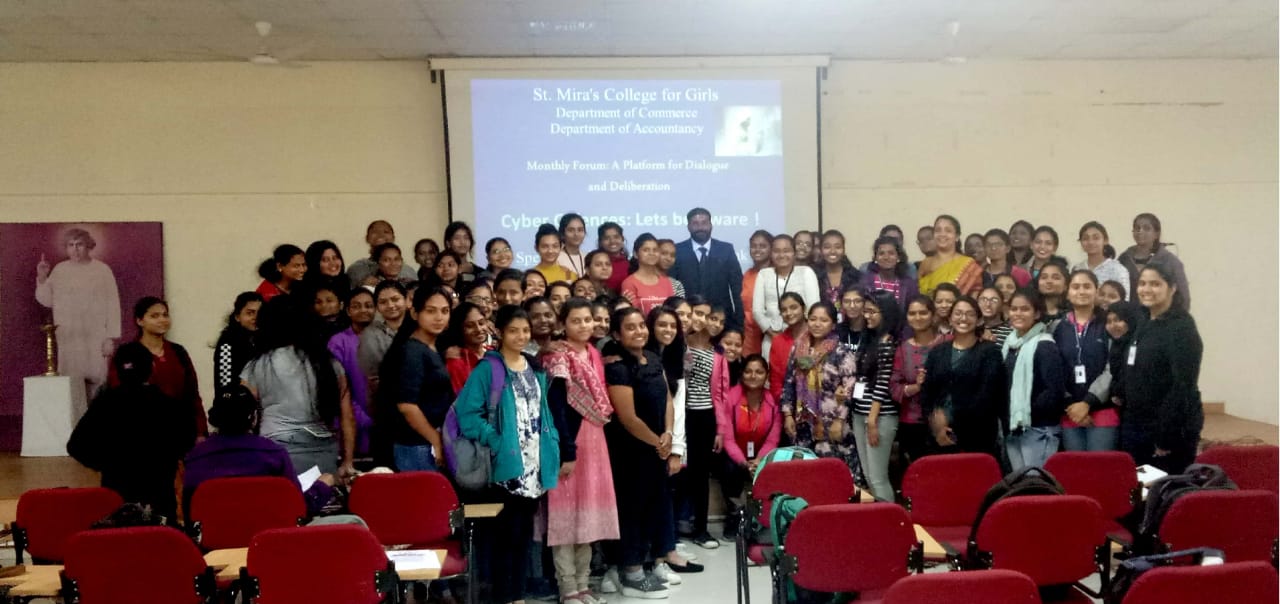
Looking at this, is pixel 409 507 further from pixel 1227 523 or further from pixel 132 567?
pixel 1227 523

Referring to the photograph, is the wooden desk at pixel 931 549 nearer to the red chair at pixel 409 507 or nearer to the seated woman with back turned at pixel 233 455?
the red chair at pixel 409 507

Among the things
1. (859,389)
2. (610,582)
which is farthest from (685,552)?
(859,389)

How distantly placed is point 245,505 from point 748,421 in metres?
2.55

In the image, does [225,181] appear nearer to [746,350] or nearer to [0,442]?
[0,442]

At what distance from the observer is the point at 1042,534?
2.67 metres

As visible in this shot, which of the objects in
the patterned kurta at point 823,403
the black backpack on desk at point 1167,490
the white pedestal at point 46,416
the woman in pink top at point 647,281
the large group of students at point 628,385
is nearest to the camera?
the black backpack on desk at point 1167,490

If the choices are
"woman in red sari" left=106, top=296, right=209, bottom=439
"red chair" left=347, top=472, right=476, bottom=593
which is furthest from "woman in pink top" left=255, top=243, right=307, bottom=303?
"red chair" left=347, top=472, right=476, bottom=593

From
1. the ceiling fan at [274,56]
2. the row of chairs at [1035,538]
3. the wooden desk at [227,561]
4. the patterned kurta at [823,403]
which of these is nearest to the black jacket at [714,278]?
the patterned kurta at [823,403]

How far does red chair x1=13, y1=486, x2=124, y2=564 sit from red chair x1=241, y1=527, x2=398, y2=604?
108cm

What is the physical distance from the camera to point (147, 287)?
6914 mm

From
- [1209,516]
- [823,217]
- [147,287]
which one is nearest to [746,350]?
[823,217]

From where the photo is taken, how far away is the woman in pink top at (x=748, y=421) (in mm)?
4715

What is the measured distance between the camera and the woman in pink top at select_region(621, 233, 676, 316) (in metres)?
5.18

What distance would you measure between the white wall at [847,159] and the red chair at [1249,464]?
399 cm
